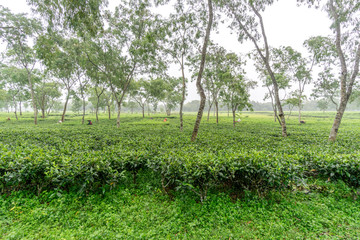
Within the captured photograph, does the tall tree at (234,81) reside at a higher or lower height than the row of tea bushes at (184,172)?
higher

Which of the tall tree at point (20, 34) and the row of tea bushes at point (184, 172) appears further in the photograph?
the tall tree at point (20, 34)

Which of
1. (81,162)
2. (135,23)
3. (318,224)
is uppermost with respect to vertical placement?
(135,23)

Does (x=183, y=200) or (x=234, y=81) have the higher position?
(x=234, y=81)

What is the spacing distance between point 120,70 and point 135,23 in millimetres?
6451

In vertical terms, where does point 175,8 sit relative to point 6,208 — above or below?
above

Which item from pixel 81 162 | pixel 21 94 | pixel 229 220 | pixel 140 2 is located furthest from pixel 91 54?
pixel 21 94

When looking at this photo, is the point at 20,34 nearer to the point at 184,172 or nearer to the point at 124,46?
the point at 124,46

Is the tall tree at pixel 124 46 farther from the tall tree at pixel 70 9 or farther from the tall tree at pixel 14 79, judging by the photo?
the tall tree at pixel 14 79

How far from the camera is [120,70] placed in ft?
61.6

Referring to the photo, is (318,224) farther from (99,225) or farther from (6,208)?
(6,208)

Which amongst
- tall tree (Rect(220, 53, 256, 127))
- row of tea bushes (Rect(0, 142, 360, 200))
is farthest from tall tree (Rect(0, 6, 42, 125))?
tall tree (Rect(220, 53, 256, 127))

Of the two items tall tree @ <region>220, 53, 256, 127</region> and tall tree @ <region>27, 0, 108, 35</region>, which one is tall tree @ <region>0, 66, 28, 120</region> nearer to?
tall tree @ <region>27, 0, 108, 35</region>

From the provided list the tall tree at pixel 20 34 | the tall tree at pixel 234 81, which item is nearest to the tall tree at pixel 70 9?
the tall tree at pixel 20 34

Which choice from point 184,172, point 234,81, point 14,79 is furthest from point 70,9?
point 14,79
